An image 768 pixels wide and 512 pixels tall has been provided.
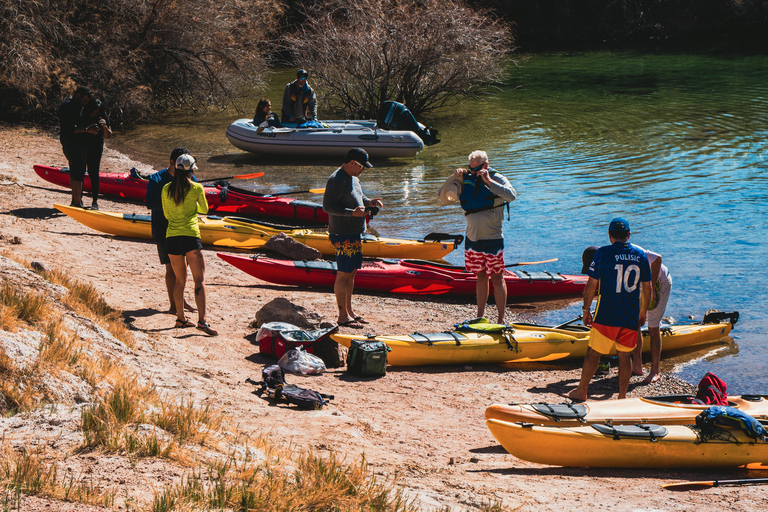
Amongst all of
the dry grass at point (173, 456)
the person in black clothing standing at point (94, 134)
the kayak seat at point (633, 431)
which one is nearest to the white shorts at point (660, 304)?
the kayak seat at point (633, 431)

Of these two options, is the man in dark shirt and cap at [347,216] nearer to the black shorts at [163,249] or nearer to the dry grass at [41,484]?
the black shorts at [163,249]

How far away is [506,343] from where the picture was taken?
6590 mm

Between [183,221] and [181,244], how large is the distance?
0.66 feet

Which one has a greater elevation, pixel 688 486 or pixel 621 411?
pixel 621 411

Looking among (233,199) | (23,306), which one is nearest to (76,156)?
(233,199)

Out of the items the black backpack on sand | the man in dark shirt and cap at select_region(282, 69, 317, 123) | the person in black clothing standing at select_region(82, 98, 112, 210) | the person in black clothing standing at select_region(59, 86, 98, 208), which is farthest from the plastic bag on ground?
the man in dark shirt and cap at select_region(282, 69, 317, 123)

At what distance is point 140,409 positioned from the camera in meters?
3.96

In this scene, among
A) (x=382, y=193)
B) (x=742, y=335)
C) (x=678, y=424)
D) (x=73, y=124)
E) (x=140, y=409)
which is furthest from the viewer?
(x=382, y=193)

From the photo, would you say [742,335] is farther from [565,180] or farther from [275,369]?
[565,180]

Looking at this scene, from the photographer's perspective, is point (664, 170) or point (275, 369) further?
point (664, 170)

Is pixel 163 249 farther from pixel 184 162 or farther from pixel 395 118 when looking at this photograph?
pixel 395 118

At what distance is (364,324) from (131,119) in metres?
14.8

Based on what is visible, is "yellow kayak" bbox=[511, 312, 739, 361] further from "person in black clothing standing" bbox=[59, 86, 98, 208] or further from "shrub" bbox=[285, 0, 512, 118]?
"shrub" bbox=[285, 0, 512, 118]

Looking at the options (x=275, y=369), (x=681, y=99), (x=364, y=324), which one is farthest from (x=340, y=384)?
(x=681, y=99)
